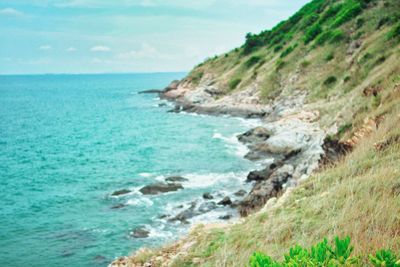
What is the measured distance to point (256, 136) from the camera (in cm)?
3994

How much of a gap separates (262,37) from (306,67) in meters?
28.7

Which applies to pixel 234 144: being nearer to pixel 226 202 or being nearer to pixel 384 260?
pixel 226 202

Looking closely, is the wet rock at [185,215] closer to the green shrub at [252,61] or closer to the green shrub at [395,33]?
the green shrub at [395,33]

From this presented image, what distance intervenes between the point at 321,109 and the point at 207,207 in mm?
18990

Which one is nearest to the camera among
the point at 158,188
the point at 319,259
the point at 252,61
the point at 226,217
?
the point at 319,259

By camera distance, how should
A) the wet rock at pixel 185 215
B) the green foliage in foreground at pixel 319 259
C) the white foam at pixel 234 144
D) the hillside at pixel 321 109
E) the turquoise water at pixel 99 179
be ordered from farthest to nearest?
the white foam at pixel 234 144 → the wet rock at pixel 185 215 → the turquoise water at pixel 99 179 → the hillside at pixel 321 109 → the green foliage in foreground at pixel 319 259

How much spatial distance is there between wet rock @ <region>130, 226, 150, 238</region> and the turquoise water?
0.32 meters

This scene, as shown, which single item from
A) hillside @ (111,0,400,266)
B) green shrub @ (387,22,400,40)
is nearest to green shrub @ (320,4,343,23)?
hillside @ (111,0,400,266)

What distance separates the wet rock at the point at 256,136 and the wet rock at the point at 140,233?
20.1m

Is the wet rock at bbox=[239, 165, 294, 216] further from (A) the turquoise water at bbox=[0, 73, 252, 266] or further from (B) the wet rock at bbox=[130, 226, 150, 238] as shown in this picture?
(B) the wet rock at bbox=[130, 226, 150, 238]

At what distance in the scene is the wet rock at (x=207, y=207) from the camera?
75.8 ft

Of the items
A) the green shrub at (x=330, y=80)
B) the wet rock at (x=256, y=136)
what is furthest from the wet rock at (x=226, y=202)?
the green shrub at (x=330, y=80)

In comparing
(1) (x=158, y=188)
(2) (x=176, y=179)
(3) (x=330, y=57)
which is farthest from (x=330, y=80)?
(1) (x=158, y=188)

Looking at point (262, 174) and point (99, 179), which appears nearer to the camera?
point (262, 174)
